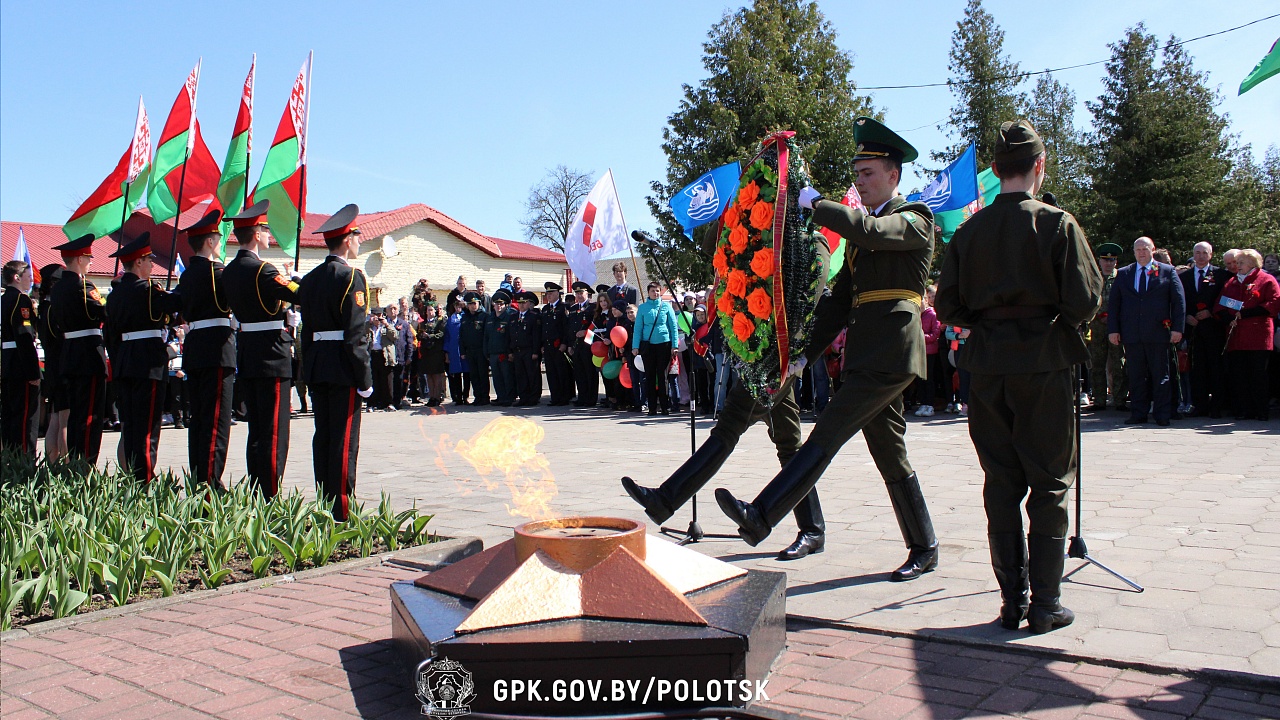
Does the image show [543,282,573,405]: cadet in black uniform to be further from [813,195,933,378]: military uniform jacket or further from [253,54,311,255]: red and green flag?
[813,195,933,378]: military uniform jacket

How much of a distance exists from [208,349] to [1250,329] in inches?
421

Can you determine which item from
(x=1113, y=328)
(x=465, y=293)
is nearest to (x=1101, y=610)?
(x=1113, y=328)

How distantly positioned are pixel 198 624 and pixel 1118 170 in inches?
1303

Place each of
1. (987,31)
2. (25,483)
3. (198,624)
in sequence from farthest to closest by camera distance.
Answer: (987,31) < (25,483) < (198,624)

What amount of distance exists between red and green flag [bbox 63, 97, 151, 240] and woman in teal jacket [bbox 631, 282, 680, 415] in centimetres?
689

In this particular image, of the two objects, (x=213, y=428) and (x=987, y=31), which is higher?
(x=987, y=31)

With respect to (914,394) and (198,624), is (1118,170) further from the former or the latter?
(198,624)

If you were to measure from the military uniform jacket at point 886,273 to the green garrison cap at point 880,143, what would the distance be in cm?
21

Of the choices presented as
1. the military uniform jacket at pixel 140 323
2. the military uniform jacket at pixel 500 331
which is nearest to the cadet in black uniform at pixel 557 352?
the military uniform jacket at pixel 500 331

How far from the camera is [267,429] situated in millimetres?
7066

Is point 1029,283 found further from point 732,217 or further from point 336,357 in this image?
point 336,357

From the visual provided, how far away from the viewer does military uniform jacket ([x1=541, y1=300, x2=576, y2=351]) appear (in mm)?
17219

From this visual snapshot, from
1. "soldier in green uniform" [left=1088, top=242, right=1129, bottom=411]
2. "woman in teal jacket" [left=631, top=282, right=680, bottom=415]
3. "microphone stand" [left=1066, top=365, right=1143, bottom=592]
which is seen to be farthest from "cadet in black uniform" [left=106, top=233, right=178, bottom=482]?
"soldier in green uniform" [left=1088, top=242, right=1129, bottom=411]

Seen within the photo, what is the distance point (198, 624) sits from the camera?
4480 mm
